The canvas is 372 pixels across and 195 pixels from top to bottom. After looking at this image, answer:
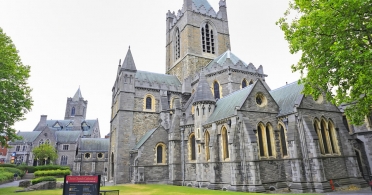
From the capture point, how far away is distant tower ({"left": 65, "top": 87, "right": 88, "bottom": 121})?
3265 inches

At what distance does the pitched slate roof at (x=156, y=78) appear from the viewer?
32.6 metres

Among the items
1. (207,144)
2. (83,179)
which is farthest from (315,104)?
(83,179)

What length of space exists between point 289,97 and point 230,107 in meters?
5.26

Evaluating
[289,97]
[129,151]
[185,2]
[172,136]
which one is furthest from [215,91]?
[185,2]

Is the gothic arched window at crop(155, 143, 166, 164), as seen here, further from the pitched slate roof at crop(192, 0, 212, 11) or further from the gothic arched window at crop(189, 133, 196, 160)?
the pitched slate roof at crop(192, 0, 212, 11)

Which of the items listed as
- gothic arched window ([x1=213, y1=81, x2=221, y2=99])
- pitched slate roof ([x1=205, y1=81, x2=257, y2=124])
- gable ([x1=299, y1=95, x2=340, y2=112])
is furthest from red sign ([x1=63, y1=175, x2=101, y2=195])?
gothic arched window ([x1=213, y1=81, x2=221, y2=99])

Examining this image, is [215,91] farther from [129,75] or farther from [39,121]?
[39,121]

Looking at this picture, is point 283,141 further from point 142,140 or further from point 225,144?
point 142,140

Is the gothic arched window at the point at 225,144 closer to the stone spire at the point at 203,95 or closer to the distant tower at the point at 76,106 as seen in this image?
the stone spire at the point at 203,95

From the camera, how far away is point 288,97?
20.2 metres

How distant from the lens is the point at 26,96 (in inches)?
776

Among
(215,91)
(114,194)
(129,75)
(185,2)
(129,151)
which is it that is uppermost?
(185,2)

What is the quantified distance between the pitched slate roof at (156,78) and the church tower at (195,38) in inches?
60.9

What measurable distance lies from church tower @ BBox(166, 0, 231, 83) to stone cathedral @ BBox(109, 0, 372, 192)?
3124 mm
